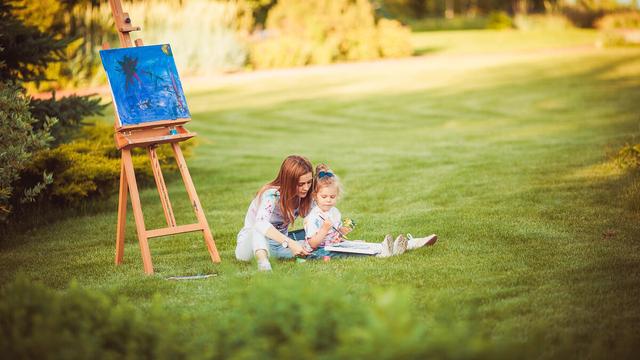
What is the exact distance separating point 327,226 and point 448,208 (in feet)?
7.55

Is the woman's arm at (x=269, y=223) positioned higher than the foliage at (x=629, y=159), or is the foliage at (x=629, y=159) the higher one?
the woman's arm at (x=269, y=223)

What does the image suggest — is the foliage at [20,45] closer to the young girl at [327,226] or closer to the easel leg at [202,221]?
the easel leg at [202,221]

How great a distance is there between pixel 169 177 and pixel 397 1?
166ft

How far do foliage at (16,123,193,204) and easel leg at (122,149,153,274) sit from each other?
2.35m

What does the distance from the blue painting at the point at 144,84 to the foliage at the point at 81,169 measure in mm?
2417

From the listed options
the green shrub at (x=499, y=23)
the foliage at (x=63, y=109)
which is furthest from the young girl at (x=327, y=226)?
the green shrub at (x=499, y=23)

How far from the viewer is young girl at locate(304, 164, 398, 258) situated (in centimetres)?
608

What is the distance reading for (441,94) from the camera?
18.0 m

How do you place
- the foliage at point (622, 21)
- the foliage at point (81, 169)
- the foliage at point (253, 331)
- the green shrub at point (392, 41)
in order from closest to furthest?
the foliage at point (253, 331) → the foliage at point (81, 169) → the green shrub at point (392, 41) → the foliage at point (622, 21)

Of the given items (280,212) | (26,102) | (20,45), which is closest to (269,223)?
(280,212)

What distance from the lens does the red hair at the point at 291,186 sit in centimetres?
613

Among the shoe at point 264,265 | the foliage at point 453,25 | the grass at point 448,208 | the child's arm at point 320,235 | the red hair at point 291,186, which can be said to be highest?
the red hair at point 291,186

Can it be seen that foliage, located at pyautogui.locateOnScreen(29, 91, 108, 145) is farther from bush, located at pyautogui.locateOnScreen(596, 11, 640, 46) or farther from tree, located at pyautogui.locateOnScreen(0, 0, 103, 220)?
bush, located at pyautogui.locateOnScreen(596, 11, 640, 46)

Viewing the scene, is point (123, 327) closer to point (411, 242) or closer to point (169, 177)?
point (411, 242)
